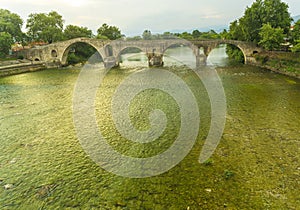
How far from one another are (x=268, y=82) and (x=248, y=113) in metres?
12.7

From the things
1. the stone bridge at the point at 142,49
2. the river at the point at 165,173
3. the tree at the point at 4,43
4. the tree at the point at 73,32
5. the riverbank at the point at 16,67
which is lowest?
the river at the point at 165,173

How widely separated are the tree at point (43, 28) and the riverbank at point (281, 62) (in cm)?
4903

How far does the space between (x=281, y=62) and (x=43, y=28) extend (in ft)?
181

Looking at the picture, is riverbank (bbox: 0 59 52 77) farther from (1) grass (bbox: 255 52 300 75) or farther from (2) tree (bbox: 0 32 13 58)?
(1) grass (bbox: 255 52 300 75)

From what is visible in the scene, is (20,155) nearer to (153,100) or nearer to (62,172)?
(62,172)

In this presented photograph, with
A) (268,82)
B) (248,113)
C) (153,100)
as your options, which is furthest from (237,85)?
(153,100)

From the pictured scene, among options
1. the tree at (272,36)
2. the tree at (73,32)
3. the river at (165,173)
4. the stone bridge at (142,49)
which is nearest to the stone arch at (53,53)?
the stone bridge at (142,49)

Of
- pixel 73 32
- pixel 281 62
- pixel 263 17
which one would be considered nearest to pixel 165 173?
pixel 281 62

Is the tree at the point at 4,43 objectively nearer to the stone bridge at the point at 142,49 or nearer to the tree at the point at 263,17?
the stone bridge at the point at 142,49

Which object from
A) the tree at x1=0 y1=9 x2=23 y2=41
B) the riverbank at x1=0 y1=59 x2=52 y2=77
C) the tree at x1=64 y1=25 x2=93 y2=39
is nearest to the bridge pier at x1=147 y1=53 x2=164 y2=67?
the riverbank at x1=0 y1=59 x2=52 y2=77

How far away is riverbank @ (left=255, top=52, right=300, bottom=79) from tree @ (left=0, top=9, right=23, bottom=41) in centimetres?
5698

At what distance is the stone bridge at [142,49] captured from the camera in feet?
131

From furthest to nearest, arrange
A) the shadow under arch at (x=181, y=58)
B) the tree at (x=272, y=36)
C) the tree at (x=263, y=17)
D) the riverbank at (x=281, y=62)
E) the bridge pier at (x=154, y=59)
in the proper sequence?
the shadow under arch at (x=181, y=58), the bridge pier at (x=154, y=59), the tree at (x=263, y=17), the tree at (x=272, y=36), the riverbank at (x=281, y=62)

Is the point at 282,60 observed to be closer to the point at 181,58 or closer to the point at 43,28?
the point at 181,58
